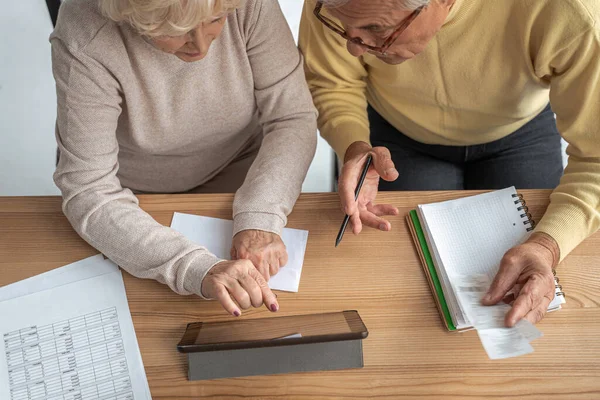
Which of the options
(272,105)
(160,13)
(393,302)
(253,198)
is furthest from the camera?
(272,105)

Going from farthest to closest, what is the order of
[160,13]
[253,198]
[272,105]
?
[272,105], [253,198], [160,13]

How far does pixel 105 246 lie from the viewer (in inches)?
49.3

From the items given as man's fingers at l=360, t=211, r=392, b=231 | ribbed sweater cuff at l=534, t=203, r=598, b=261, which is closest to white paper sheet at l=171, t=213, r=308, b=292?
man's fingers at l=360, t=211, r=392, b=231

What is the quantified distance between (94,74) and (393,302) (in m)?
0.71

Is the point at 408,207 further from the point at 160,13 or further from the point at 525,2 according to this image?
the point at 160,13

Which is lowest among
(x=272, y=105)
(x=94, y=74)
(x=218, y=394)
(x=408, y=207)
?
(x=218, y=394)

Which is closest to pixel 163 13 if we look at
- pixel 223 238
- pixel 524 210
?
pixel 223 238

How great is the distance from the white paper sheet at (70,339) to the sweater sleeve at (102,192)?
0.24 ft

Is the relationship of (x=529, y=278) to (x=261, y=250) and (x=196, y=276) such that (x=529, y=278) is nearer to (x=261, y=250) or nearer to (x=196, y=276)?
(x=261, y=250)

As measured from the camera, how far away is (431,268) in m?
1.24

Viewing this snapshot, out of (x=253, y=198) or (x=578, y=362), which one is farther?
(x=253, y=198)

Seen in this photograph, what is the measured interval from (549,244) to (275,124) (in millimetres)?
633

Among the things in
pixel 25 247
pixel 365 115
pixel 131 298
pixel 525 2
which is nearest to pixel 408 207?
pixel 365 115

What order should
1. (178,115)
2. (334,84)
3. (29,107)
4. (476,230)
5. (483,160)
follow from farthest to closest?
(29,107) < (483,160) < (334,84) < (178,115) < (476,230)
